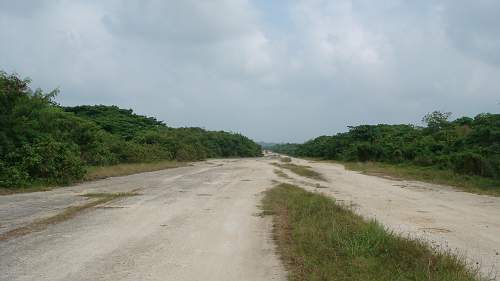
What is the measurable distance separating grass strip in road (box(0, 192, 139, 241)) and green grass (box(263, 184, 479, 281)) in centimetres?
525

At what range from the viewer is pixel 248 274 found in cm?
716

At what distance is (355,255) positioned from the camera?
7840 mm

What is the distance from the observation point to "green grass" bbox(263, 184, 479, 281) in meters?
6.78

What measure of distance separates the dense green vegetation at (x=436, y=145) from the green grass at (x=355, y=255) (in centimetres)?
2155

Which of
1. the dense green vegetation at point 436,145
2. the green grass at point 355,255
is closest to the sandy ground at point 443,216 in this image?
the green grass at point 355,255

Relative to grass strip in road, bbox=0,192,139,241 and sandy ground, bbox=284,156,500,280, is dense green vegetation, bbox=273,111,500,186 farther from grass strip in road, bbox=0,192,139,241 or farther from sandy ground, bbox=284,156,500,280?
grass strip in road, bbox=0,192,139,241

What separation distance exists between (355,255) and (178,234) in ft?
13.2

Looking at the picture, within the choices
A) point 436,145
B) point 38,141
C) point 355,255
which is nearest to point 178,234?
point 355,255

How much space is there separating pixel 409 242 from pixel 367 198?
37.5 feet

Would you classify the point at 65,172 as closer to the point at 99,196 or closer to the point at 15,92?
the point at 15,92

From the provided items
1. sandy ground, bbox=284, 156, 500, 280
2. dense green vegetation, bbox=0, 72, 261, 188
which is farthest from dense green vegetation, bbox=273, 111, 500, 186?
dense green vegetation, bbox=0, 72, 261, 188

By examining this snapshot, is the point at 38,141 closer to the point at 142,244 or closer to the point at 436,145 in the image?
the point at 142,244

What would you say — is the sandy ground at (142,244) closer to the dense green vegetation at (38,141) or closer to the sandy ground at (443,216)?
the sandy ground at (443,216)

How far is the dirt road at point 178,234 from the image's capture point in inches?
286
